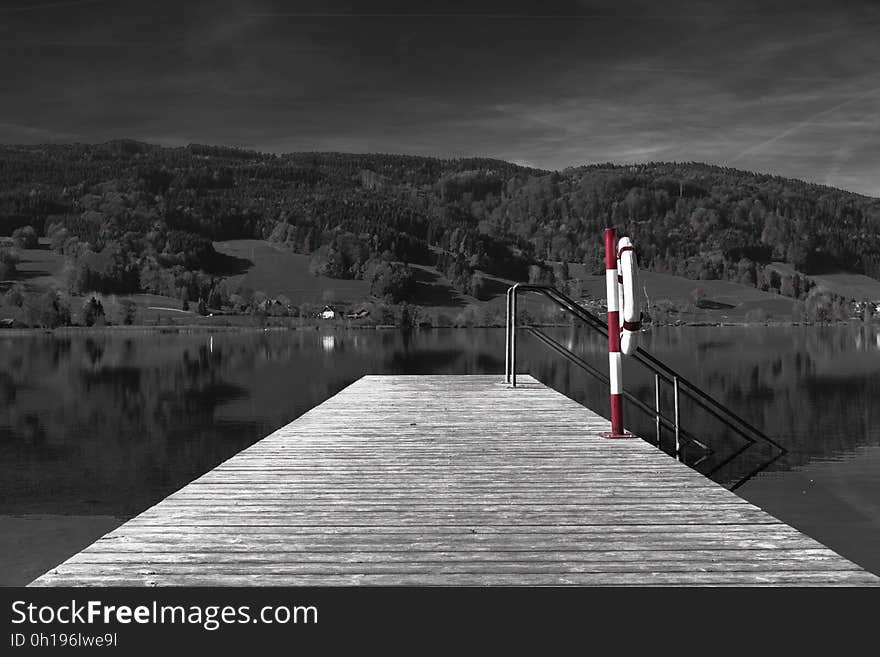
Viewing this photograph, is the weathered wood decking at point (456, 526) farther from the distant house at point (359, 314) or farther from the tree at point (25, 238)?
the tree at point (25, 238)

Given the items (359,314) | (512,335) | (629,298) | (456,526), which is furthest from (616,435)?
(359,314)

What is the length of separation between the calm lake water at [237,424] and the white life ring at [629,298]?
4.20 meters

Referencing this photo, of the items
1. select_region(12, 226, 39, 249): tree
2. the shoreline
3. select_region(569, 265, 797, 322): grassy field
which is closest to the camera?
the shoreline

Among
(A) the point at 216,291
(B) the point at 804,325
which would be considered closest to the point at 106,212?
(A) the point at 216,291

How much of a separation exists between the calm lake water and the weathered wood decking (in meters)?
4.52

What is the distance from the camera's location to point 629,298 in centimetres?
751

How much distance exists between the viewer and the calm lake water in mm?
12516

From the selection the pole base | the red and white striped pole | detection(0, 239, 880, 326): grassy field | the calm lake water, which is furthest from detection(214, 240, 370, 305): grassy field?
the pole base

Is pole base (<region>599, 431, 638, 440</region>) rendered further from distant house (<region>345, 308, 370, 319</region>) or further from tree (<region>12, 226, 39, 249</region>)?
tree (<region>12, 226, 39, 249</region>)

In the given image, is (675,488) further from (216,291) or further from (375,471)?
(216,291)

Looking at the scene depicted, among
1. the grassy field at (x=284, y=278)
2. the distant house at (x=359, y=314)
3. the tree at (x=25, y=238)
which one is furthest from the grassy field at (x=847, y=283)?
the tree at (x=25, y=238)

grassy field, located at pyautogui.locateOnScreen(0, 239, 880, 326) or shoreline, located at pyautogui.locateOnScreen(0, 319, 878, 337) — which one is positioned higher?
grassy field, located at pyautogui.locateOnScreen(0, 239, 880, 326)

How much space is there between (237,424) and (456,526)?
82.6 ft

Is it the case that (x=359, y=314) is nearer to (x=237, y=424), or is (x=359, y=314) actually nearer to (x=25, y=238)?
(x=25, y=238)
